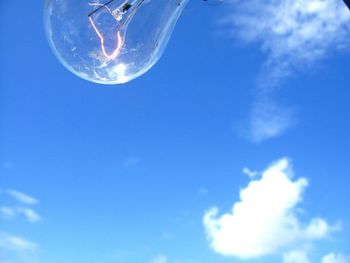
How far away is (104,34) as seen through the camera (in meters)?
3.25

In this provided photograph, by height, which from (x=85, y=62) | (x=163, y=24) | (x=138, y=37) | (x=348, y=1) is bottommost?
(x=348, y=1)

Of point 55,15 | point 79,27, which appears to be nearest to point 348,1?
point 79,27

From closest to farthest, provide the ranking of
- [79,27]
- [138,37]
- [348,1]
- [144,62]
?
[348,1] → [79,27] → [138,37] → [144,62]

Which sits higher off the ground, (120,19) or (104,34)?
(120,19)

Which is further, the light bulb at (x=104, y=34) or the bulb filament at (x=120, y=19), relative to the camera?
the bulb filament at (x=120, y=19)

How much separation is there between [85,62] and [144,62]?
568 mm

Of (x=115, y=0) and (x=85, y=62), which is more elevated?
(x=115, y=0)

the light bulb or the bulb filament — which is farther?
the bulb filament

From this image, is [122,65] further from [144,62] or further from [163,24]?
[163,24]

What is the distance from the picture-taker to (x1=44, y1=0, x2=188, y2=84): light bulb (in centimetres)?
313

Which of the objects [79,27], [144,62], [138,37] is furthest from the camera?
[144,62]

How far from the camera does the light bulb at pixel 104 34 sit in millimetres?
3127

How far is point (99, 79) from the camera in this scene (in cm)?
349

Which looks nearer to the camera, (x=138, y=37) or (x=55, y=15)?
(x=55, y=15)
